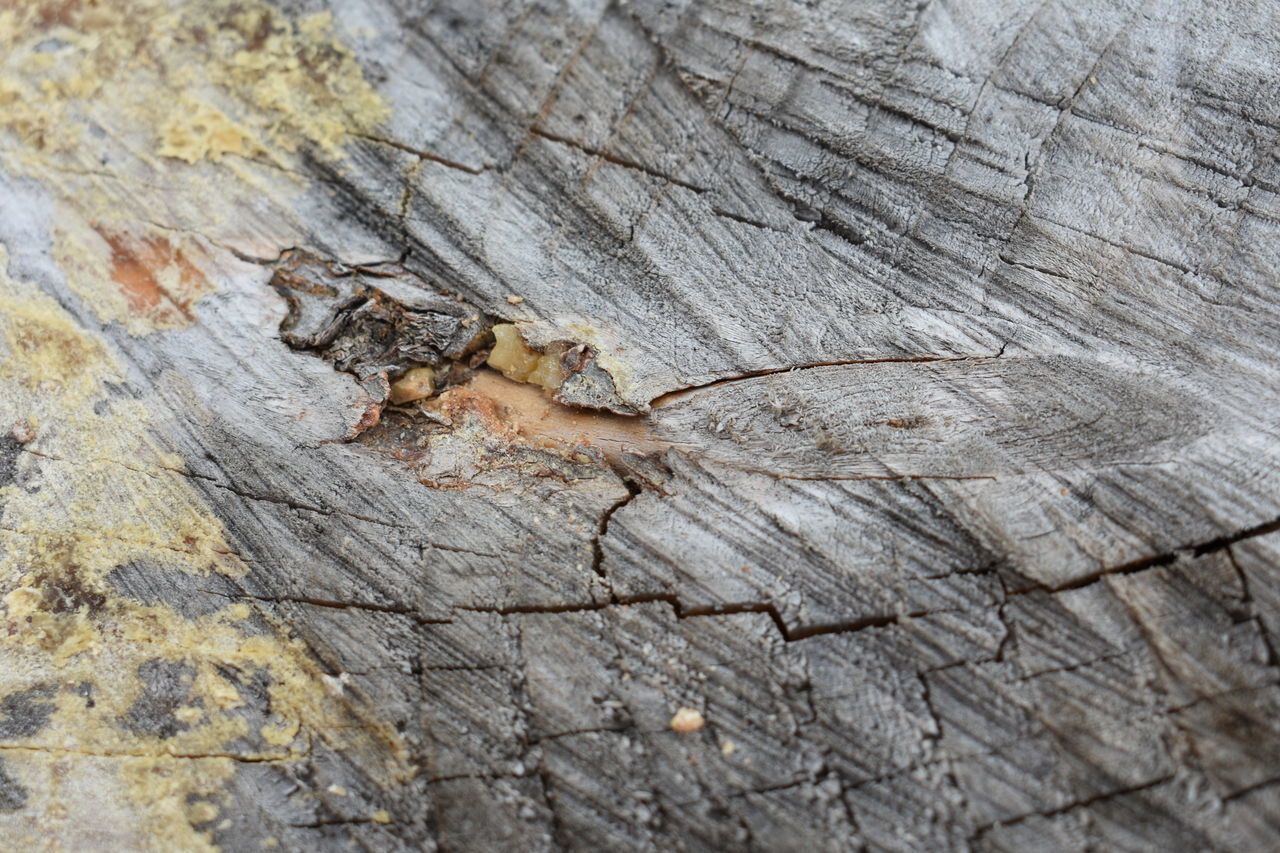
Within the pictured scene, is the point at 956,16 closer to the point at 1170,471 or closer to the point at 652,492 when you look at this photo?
the point at 1170,471

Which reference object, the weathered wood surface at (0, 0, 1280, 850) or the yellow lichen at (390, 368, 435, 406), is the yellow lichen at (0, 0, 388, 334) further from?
the yellow lichen at (390, 368, 435, 406)

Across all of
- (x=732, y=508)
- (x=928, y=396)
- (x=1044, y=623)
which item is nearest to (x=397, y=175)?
(x=732, y=508)

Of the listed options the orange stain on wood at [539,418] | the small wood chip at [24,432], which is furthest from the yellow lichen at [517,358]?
the small wood chip at [24,432]

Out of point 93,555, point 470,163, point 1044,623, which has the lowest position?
point 93,555

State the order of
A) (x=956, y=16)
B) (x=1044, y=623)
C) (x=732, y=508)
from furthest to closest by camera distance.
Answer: (x=956, y=16), (x=732, y=508), (x=1044, y=623)

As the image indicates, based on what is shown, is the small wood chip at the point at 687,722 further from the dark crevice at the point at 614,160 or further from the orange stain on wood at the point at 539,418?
the dark crevice at the point at 614,160

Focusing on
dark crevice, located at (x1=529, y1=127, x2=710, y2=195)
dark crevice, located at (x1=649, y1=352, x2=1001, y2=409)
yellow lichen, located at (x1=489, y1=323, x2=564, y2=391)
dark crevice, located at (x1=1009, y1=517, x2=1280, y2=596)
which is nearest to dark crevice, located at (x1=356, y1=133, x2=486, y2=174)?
dark crevice, located at (x1=529, y1=127, x2=710, y2=195)

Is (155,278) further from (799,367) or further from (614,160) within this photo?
(799,367)
